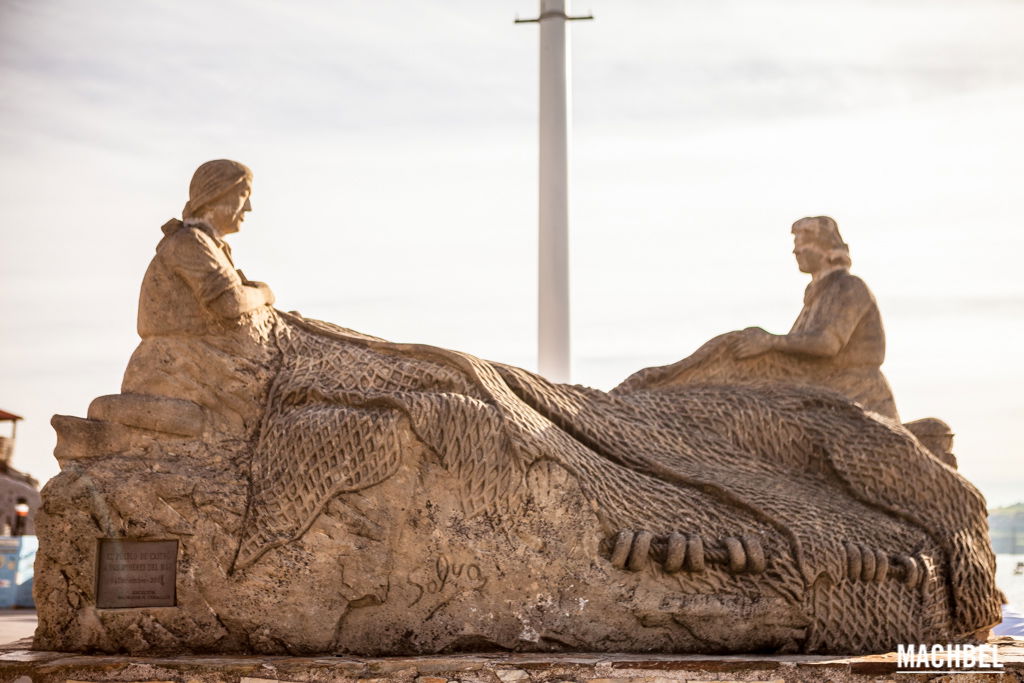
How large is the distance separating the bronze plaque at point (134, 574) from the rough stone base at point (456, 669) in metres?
0.25

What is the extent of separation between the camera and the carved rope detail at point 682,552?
17.3 feet

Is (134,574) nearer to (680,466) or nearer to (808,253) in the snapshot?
(680,466)

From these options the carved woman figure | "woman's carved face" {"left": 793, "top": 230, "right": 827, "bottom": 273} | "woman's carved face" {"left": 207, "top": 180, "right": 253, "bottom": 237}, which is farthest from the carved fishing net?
"woman's carved face" {"left": 793, "top": 230, "right": 827, "bottom": 273}

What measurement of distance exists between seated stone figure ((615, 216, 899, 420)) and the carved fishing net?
23 cm

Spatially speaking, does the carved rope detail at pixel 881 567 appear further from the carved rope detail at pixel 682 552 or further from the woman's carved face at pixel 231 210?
the woman's carved face at pixel 231 210

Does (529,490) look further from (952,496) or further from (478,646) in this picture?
(952,496)

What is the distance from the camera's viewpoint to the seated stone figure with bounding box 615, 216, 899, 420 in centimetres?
654

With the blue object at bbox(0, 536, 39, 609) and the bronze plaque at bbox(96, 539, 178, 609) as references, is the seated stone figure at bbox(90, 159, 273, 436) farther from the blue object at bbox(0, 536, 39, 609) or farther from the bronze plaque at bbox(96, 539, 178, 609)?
the blue object at bbox(0, 536, 39, 609)

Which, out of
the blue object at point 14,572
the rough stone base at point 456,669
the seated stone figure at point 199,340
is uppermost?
the seated stone figure at point 199,340

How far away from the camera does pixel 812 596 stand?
538 cm

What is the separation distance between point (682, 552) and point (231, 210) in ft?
9.16

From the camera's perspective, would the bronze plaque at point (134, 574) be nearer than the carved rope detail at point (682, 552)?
Yes

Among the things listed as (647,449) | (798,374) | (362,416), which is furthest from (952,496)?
(362,416)

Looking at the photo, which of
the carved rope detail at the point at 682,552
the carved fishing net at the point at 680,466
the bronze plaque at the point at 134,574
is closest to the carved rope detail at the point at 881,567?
the carved fishing net at the point at 680,466
